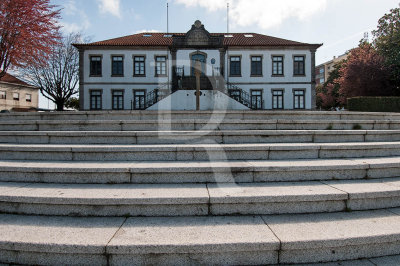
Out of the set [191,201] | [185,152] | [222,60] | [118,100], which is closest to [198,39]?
[222,60]

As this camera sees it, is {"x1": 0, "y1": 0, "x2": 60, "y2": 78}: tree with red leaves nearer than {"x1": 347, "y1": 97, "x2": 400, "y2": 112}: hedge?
Yes

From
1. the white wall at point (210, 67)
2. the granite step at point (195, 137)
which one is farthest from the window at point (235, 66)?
the granite step at point (195, 137)

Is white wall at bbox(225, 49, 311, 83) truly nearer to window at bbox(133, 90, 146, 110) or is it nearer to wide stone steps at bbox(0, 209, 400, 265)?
window at bbox(133, 90, 146, 110)

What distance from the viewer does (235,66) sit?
81.8 feet

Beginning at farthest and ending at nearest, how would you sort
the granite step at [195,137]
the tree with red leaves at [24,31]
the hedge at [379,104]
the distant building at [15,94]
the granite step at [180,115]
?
1. the distant building at [15,94]
2. the hedge at [379,104]
3. the tree with red leaves at [24,31]
4. the granite step at [180,115]
5. the granite step at [195,137]

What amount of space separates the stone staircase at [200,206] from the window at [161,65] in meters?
21.8

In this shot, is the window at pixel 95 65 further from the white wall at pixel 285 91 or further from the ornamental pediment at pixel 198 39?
the white wall at pixel 285 91

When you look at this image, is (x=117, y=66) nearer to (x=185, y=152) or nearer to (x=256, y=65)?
(x=256, y=65)

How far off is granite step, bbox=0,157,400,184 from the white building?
21.1 meters

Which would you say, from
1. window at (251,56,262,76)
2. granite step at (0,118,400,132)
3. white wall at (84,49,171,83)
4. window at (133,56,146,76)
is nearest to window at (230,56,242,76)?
window at (251,56,262,76)

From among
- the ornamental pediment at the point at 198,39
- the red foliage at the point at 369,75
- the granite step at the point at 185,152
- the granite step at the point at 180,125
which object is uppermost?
the ornamental pediment at the point at 198,39

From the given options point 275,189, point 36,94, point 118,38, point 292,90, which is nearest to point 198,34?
point 118,38

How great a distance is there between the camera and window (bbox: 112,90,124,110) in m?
24.8

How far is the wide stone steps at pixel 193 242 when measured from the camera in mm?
2332
